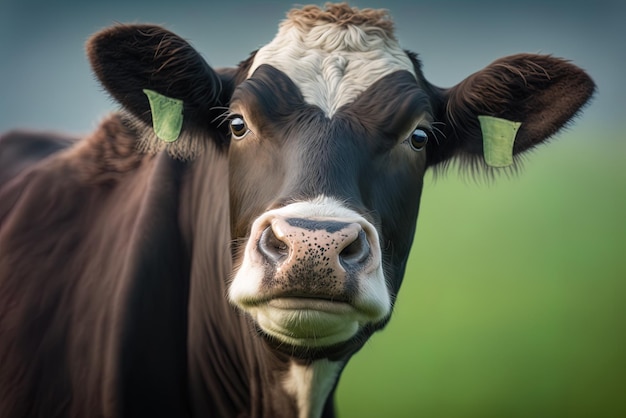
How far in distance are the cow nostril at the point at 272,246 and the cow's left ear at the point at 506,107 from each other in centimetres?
137

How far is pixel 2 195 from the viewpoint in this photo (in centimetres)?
394

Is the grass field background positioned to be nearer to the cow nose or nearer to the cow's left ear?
the cow's left ear

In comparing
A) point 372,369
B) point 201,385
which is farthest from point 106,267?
point 372,369

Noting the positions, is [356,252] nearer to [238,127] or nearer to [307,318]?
[307,318]

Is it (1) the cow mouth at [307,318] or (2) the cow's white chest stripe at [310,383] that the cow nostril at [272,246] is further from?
(2) the cow's white chest stripe at [310,383]

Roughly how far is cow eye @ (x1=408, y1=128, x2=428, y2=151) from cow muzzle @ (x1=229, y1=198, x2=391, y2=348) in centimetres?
76

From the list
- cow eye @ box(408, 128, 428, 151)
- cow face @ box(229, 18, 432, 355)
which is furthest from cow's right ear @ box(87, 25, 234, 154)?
cow eye @ box(408, 128, 428, 151)

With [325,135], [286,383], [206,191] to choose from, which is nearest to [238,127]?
[325,135]

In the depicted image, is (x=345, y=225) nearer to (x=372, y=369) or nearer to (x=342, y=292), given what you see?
(x=342, y=292)

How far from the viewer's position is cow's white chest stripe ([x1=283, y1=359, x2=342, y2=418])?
3.38 m

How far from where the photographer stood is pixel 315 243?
230 cm

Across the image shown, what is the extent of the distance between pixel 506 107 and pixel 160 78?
1665 millimetres

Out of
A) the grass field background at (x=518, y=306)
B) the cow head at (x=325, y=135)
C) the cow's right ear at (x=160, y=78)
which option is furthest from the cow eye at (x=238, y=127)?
the grass field background at (x=518, y=306)

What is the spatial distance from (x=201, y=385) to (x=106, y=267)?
0.72 metres
